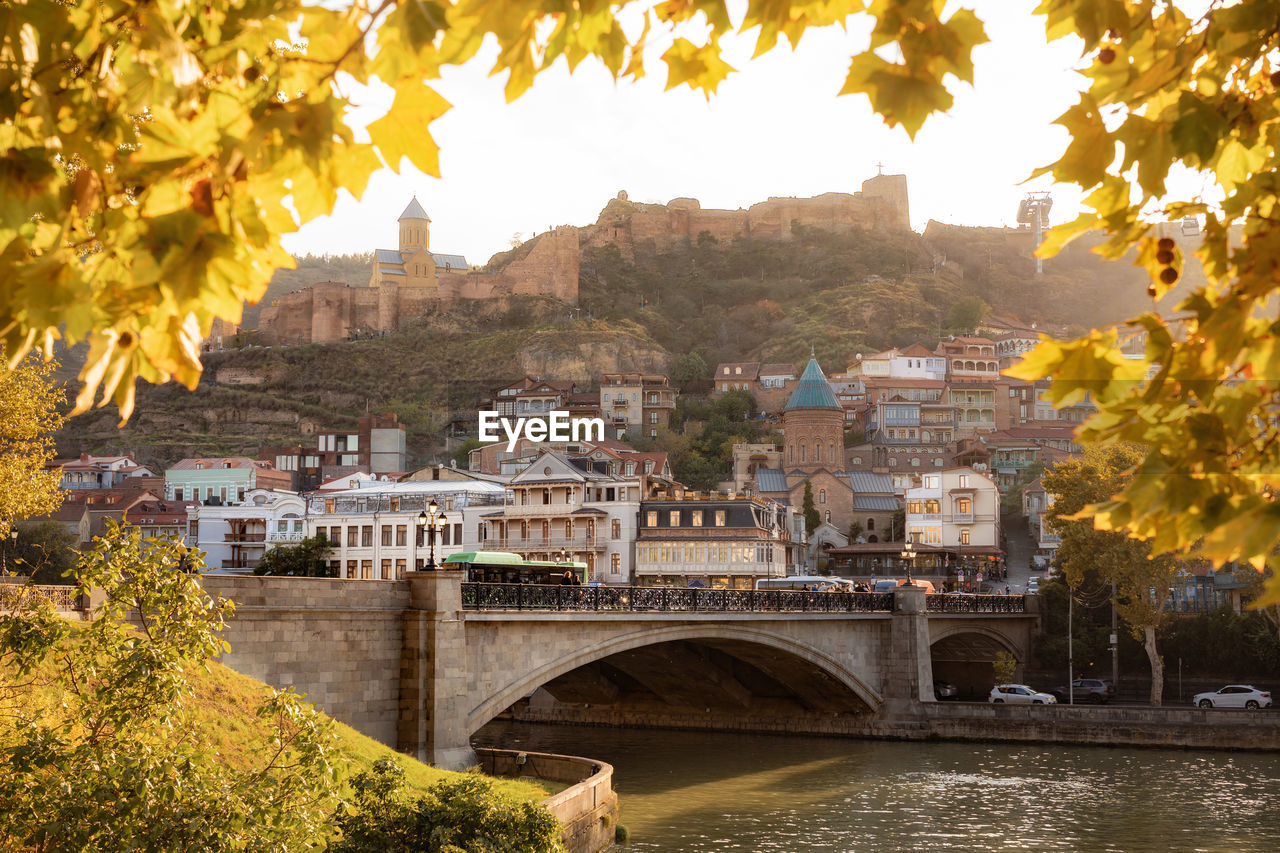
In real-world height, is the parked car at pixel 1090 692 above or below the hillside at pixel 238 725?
below

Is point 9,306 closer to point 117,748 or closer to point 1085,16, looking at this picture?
point 1085,16

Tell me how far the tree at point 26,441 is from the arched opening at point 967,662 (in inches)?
1383

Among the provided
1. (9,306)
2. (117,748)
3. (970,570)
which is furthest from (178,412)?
(9,306)

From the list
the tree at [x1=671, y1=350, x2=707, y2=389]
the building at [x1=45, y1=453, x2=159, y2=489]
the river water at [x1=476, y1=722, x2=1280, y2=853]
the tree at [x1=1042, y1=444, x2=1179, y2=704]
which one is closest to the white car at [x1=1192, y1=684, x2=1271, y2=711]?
the tree at [x1=1042, y1=444, x2=1179, y2=704]

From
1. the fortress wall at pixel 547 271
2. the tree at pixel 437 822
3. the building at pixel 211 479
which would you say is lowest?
the tree at pixel 437 822

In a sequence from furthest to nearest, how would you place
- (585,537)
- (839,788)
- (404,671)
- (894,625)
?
(585,537) < (894,625) < (839,788) < (404,671)

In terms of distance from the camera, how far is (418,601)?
73.7ft

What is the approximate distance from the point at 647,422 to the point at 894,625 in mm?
54895

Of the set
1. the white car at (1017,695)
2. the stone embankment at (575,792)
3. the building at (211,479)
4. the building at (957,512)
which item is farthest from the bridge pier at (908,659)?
the building at (211,479)

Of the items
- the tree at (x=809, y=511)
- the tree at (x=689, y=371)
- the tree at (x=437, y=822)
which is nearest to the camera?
the tree at (x=437, y=822)

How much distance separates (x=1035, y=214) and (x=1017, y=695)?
102 m

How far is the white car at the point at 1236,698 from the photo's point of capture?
38156mm

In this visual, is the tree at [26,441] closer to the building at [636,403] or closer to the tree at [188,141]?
the tree at [188,141]

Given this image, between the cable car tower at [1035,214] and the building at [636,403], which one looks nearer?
→ the building at [636,403]
